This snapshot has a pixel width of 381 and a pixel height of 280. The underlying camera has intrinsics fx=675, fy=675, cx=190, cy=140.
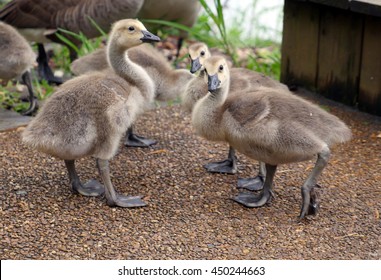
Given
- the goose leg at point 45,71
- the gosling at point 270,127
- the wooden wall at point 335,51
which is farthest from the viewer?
the goose leg at point 45,71

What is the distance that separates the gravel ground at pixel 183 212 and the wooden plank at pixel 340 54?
33.2 inches

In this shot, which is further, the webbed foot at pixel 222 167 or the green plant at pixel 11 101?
the green plant at pixel 11 101

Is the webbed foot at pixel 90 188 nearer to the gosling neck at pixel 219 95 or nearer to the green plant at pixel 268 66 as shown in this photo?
the gosling neck at pixel 219 95

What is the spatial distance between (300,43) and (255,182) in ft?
7.52

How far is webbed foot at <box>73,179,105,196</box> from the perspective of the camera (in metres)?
4.47

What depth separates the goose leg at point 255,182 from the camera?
471cm

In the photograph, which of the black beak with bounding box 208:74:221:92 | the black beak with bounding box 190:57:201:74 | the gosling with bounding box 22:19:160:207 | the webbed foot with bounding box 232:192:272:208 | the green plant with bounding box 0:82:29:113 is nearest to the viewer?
the gosling with bounding box 22:19:160:207

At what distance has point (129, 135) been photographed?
18.0 feet

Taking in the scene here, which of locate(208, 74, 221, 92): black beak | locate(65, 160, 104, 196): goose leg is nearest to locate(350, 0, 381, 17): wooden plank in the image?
locate(208, 74, 221, 92): black beak

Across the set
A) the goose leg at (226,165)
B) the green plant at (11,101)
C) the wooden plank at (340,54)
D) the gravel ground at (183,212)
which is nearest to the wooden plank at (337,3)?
the wooden plank at (340,54)

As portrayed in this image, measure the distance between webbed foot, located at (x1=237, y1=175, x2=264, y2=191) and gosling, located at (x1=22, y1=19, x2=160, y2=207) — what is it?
0.78 meters

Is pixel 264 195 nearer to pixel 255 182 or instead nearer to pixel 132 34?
pixel 255 182

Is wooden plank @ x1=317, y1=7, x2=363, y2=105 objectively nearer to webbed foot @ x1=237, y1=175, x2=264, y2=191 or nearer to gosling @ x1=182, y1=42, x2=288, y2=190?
gosling @ x1=182, y1=42, x2=288, y2=190
